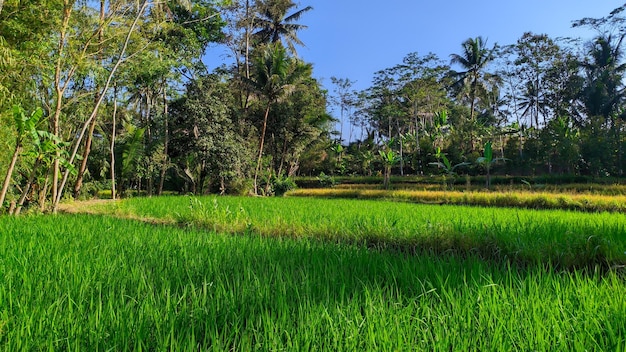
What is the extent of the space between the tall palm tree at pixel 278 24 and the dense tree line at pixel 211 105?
0.21ft

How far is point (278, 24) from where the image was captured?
19797mm

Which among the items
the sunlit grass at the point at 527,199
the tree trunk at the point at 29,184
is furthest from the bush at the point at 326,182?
the tree trunk at the point at 29,184

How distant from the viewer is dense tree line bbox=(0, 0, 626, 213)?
19.0 ft

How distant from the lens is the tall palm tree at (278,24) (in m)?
19.0

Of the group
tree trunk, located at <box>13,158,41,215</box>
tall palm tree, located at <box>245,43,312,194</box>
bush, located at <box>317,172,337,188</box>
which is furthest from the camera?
bush, located at <box>317,172,337,188</box>

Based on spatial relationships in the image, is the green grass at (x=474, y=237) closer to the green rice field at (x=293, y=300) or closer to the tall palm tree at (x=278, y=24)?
the green rice field at (x=293, y=300)

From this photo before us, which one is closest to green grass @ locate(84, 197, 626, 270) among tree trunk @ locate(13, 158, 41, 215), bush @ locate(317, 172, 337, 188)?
tree trunk @ locate(13, 158, 41, 215)

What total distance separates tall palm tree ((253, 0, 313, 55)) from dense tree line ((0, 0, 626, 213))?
0.06 m

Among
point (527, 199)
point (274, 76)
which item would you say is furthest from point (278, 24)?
point (527, 199)

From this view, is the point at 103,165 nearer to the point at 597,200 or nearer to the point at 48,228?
the point at 48,228

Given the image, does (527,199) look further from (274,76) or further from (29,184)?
(29,184)

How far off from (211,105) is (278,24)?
818 centimetres

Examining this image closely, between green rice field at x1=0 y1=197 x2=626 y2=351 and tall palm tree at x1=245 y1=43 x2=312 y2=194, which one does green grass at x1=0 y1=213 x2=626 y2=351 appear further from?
tall palm tree at x1=245 y1=43 x2=312 y2=194

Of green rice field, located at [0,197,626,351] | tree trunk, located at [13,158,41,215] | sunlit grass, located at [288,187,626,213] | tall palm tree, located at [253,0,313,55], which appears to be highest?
tall palm tree, located at [253,0,313,55]
